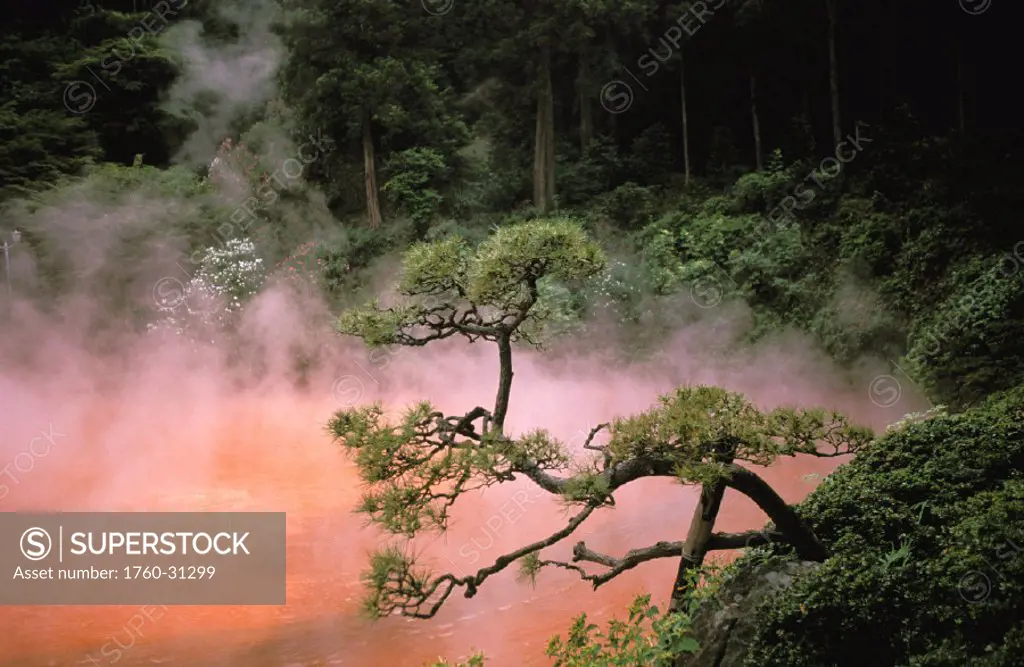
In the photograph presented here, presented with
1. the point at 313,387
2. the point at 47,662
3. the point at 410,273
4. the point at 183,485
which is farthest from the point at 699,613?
the point at 313,387

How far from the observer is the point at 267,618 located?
5.61 metres

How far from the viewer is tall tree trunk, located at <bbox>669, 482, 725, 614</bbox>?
12.4 feet

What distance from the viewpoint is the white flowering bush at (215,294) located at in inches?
423

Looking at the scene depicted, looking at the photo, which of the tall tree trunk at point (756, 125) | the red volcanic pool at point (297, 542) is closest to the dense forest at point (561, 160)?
the tall tree trunk at point (756, 125)

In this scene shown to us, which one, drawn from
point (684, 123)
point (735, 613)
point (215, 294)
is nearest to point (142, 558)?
point (735, 613)

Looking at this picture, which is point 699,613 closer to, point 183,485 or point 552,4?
point 183,485

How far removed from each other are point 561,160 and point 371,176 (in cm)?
284

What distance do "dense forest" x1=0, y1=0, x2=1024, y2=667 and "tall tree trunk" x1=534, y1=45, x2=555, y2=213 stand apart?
3cm

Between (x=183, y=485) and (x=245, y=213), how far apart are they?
521 centimetres

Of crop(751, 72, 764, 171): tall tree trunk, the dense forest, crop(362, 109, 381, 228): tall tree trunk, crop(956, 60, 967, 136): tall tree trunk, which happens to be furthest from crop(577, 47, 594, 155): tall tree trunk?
crop(956, 60, 967, 136): tall tree trunk

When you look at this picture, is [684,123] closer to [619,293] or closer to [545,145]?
[545,145]

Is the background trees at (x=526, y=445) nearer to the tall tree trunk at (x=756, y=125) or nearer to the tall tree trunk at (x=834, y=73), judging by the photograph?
the tall tree trunk at (x=834, y=73)

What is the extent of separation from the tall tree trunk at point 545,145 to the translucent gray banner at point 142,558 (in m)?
6.44

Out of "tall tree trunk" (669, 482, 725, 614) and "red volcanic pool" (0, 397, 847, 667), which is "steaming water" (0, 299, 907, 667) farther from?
"tall tree trunk" (669, 482, 725, 614)
